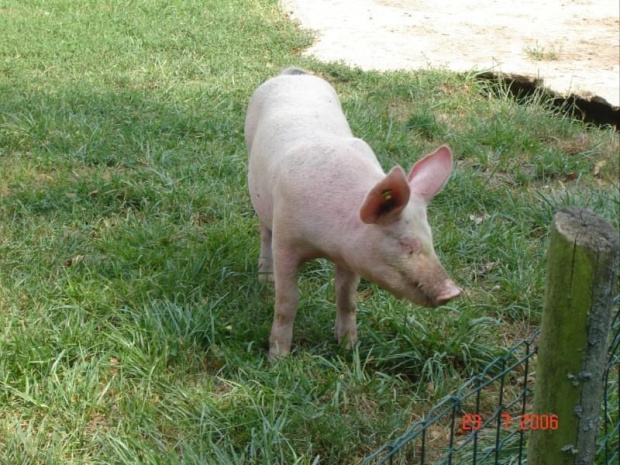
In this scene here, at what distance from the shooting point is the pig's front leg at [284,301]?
3.86 m

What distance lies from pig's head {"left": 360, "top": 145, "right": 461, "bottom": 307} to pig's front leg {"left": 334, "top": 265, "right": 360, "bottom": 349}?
20.5 inches

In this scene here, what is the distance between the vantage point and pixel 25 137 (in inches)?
252

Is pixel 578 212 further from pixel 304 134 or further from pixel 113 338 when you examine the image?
pixel 113 338

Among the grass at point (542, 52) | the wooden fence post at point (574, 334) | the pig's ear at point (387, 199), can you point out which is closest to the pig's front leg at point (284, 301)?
the pig's ear at point (387, 199)

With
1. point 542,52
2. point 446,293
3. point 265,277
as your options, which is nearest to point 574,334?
point 446,293

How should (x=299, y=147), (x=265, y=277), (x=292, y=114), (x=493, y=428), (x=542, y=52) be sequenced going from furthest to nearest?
(x=542, y=52) → (x=265, y=277) → (x=292, y=114) → (x=299, y=147) → (x=493, y=428)

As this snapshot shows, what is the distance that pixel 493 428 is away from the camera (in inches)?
140

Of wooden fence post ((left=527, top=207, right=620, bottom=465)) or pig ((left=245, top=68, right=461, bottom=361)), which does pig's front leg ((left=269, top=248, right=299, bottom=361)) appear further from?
wooden fence post ((left=527, top=207, right=620, bottom=465))

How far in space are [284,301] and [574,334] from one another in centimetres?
184

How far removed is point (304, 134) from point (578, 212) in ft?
6.44

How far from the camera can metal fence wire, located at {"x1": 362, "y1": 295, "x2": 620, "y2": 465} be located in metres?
2.93

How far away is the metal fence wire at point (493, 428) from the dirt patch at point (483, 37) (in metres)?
4.73

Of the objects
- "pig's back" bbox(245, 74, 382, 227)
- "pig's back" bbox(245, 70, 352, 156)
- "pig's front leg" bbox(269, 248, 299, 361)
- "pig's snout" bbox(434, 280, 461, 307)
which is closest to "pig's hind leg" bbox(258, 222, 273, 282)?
"pig's back" bbox(245, 74, 382, 227)

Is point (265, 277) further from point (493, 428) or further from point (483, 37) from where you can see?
point (483, 37)
